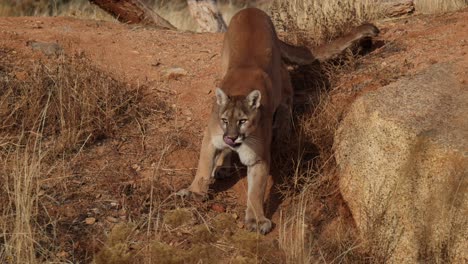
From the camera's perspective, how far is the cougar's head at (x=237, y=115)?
19.7ft

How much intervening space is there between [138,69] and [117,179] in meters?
2.04

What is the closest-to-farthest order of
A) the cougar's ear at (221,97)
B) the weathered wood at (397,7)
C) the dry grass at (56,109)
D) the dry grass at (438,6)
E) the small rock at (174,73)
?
the cougar's ear at (221,97), the dry grass at (56,109), the small rock at (174,73), the weathered wood at (397,7), the dry grass at (438,6)

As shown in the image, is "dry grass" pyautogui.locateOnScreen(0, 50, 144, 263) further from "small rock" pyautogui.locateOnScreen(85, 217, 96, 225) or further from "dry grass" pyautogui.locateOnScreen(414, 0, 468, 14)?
"dry grass" pyautogui.locateOnScreen(414, 0, 468, 14)

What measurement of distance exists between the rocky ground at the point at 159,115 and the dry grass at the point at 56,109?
13 cm

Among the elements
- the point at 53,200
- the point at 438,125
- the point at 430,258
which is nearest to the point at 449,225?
the point at 430,258

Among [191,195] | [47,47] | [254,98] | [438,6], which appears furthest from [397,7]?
[191,195]

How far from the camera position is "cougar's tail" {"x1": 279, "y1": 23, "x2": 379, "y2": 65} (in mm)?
7738

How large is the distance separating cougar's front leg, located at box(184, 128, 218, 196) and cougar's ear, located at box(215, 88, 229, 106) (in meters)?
0.33

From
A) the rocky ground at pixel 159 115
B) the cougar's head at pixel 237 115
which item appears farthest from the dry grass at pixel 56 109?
the cougar's head at pixel 237 115

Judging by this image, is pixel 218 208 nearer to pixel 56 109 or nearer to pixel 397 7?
pixel 56 109

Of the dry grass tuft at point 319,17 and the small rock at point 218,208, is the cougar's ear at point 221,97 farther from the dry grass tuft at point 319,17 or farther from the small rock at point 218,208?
the dry grass tuft at point 319,17

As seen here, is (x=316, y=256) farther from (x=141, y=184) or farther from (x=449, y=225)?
(x=141, y=184)

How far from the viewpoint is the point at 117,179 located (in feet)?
21.1

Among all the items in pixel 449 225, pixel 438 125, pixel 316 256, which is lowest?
pixel 316 256
